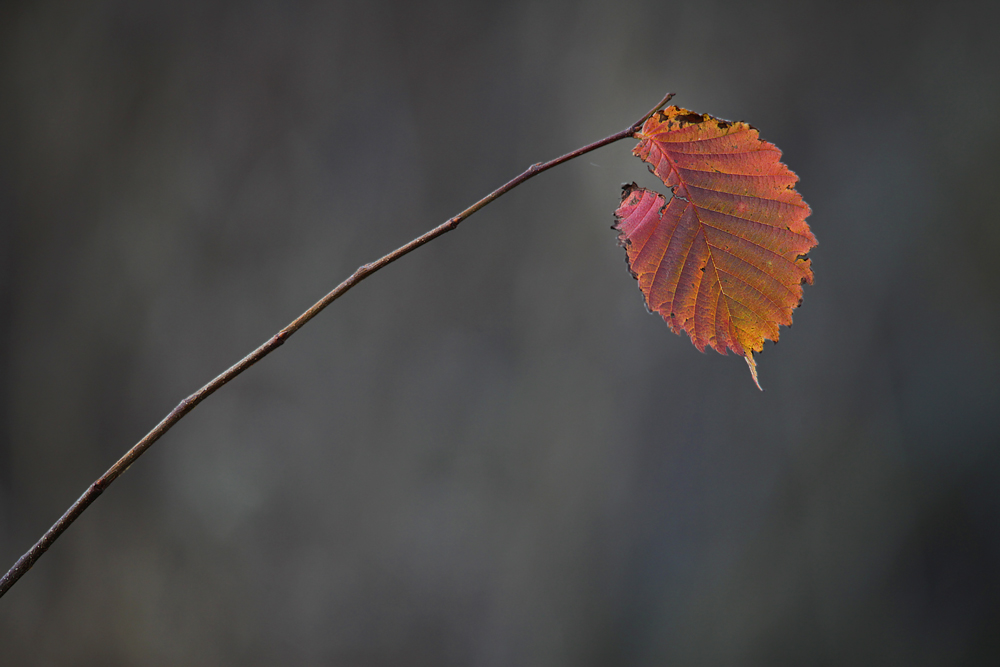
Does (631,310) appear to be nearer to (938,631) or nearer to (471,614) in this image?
(471,614)

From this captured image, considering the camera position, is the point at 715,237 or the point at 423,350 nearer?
the point at 715,237

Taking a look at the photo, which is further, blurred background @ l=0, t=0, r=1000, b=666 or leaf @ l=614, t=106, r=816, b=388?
blurred background @ l=0, t=0, r=1000, b=666

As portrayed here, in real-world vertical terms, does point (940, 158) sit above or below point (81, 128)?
below

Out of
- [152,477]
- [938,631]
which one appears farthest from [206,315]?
[938,631]

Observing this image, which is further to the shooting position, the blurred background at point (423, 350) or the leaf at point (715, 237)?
the blurred background at point (423, 350)
